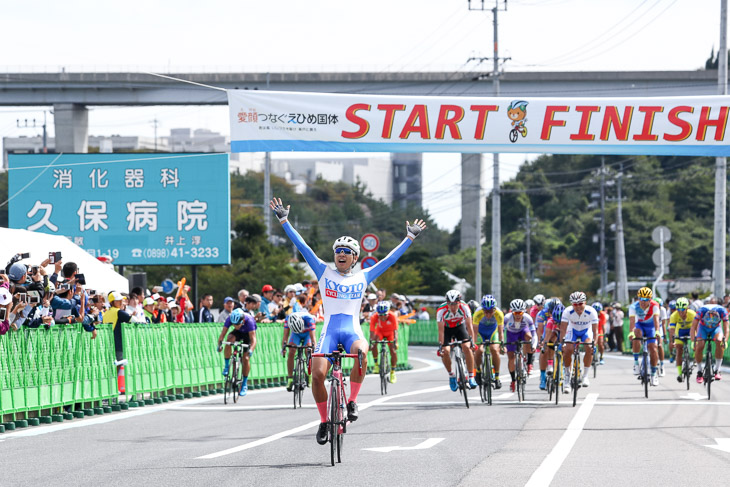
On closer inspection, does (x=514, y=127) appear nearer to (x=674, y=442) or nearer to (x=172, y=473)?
(x=674, y=442)

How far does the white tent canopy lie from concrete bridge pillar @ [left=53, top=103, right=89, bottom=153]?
32.5m

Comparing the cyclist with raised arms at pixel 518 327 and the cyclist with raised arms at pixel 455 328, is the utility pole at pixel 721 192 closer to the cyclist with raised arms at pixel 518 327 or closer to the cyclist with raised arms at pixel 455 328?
the cyclist with raised arms at pixel 518 327

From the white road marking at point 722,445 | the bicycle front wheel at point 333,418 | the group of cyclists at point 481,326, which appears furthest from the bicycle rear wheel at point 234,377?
the bicycle front wheel at point 333,418

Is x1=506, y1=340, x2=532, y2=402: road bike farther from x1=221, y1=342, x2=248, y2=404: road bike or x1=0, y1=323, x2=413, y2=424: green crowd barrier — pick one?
x1=0, y1=323, x2=413, y2=424: green crowd barrier

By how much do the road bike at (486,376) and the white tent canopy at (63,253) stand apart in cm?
904

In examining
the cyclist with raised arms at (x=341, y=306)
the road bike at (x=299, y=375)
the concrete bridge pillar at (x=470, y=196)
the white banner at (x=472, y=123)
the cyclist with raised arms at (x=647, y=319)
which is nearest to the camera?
the cyclist with raised arms at (x=341, y=306)

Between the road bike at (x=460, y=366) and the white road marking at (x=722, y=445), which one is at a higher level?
the road bike at (x=460, y=366)

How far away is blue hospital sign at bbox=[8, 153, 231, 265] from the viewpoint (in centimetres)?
3622

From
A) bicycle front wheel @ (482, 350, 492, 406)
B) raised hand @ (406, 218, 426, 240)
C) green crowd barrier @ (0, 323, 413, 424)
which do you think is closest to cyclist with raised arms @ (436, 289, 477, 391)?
bicycle front wheel @ (482, 350, 492, 406)

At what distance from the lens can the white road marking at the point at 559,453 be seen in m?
10.0

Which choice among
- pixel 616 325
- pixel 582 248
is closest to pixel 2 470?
pixel 616 325

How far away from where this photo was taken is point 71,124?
198ft

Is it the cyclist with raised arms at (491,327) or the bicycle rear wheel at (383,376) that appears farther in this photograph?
the bicycle rear wheel at (383,376)

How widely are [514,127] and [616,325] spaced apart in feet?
104
